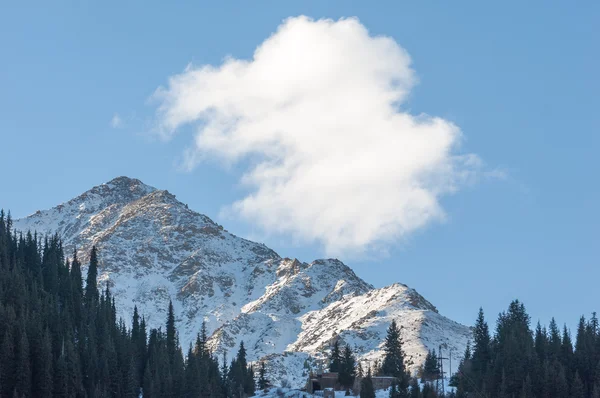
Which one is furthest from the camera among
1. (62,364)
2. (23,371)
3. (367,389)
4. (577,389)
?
(367,389)

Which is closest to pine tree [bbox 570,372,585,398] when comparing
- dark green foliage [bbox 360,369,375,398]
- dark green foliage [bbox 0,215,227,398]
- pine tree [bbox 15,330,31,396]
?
dark green foliage [bbox 360,369,375,398]

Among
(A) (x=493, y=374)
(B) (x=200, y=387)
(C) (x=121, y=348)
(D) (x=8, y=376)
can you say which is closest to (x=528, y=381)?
(A) (x=493, y=374)

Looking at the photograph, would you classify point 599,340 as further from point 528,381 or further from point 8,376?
point 8,376

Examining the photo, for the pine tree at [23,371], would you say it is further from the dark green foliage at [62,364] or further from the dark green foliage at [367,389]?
the dark green foliage at [367,389]

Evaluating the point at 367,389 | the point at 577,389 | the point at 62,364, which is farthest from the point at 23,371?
the point at 577,389

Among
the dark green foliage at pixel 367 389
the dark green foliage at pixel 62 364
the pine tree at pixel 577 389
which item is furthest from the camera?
the dark green foliage at pixel 367 389

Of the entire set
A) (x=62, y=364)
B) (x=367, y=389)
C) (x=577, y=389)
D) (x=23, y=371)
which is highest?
(x=367, y=389)

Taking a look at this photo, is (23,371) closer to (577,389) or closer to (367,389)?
(367,389)

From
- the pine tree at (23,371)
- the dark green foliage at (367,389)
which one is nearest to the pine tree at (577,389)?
the dark green foliage at (367,389)

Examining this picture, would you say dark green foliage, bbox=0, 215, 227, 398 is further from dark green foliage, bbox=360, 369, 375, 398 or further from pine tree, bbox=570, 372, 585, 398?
pine tree, bbox=570, 372, 585, 398

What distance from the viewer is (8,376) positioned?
165625 mm

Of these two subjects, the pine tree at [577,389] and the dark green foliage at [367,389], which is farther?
the dark green foliage at [367,389]

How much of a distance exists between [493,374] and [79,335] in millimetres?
73737

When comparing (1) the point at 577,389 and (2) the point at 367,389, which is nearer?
(1) the point at 577,389
